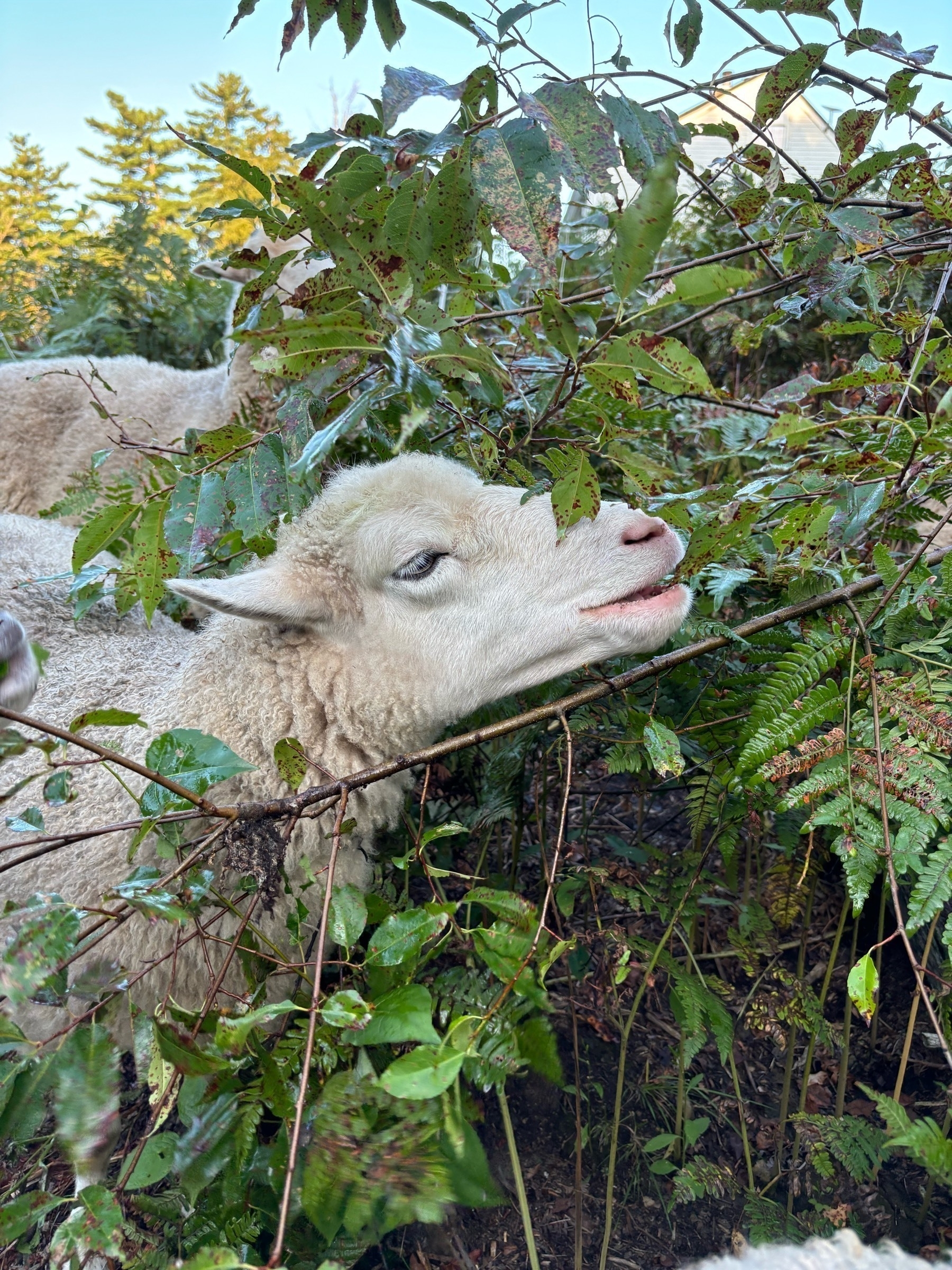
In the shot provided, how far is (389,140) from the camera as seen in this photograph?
1.89 meters

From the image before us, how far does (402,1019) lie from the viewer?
4.03ft

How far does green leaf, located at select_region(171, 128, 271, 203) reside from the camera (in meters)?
1.49

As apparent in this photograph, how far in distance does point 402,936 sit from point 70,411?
207 inches

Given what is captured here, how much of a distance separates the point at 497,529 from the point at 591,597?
0.32 m

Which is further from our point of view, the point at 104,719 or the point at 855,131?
the point at 855,131

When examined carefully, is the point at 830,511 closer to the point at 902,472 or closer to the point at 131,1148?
the point at 902,472

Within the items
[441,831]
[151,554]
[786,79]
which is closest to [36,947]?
[441,831]

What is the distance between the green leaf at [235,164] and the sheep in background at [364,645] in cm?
85

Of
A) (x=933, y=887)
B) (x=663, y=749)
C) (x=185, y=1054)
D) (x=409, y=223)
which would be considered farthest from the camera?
(x=663, y=749)

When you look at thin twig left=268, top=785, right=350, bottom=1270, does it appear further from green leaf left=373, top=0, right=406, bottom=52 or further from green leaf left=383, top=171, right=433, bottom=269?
green leaf left=373, top=0, right=406, bottom=52

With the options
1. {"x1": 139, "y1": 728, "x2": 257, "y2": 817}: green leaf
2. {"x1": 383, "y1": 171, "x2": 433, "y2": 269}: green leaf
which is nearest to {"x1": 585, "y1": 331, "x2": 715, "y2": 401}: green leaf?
{"x1": 383, "y1": 171, "x2": 433, "y2": 269}: green leaf

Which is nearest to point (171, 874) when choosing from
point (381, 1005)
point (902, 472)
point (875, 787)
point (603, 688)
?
point (381, 1005)

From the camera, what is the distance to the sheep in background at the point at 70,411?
17.1 feet

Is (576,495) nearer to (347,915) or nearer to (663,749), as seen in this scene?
(663,749)
